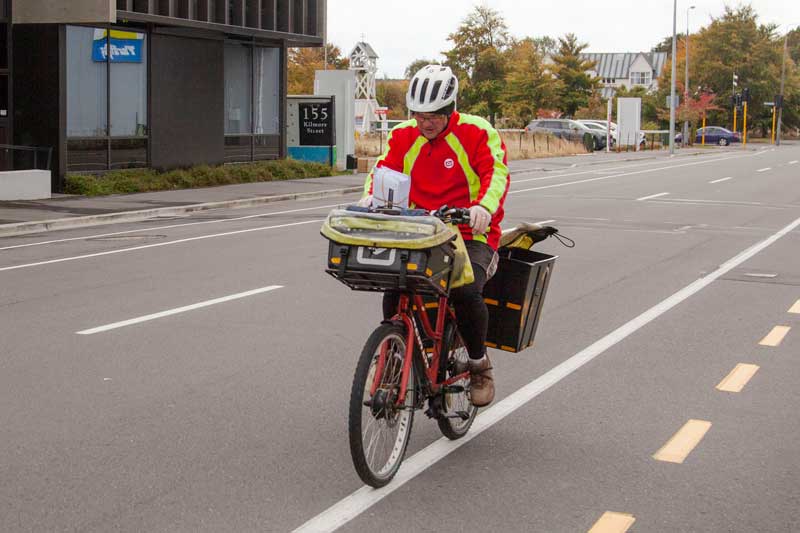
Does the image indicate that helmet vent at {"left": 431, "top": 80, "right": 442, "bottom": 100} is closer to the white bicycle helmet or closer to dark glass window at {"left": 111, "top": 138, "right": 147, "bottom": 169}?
the white bicycle helmet

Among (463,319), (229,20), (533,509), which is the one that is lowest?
(533,509)

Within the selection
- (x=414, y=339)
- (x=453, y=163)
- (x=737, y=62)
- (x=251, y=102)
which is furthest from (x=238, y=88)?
(x=737, y=62)

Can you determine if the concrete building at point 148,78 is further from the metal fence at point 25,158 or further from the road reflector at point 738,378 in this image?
the road reflector at point 738,378

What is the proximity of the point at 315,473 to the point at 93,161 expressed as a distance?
2011 centimetres

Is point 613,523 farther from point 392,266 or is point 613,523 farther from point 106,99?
point 106,99

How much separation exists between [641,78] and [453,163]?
16613 centimetres

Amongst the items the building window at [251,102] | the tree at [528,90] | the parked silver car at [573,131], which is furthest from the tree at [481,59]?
the building window at [251,102]

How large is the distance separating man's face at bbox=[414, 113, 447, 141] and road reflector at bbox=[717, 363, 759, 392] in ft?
9.03

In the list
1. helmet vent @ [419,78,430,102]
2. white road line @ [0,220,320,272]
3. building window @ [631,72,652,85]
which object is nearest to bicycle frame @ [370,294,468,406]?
helmet vent @ [419,78,430,102]

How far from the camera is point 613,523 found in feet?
15.5

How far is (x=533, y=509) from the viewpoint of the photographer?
4.86 meters

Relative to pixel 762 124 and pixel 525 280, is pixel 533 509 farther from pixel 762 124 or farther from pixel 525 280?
pixel 762 124

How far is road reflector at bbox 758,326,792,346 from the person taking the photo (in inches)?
342

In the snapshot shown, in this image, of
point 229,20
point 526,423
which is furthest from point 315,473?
point 229,20
